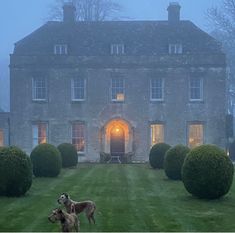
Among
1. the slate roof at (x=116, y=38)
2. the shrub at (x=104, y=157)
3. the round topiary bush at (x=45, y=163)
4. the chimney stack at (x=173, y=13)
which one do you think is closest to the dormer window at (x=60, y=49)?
the slate roof at (x=116, y=38)

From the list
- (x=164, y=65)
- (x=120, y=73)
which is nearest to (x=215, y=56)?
(x=164, y=65)

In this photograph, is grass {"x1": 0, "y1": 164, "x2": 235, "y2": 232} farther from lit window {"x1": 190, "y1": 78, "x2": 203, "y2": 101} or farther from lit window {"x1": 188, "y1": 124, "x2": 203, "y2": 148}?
lit window {"x1": 190, "y1": 78, "x2": 203, "y2": 101}

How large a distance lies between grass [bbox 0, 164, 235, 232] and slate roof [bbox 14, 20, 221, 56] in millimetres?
18890

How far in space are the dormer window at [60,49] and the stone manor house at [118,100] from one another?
2.85 feet

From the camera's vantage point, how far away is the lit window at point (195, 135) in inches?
1576

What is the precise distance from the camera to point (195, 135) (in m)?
40.1

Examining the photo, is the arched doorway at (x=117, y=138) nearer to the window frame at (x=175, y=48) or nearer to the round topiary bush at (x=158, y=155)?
the window frame at (x=175, y=48)

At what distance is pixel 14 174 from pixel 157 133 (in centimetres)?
2289

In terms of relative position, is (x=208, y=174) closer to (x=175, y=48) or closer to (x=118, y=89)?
(x=118, y=89)

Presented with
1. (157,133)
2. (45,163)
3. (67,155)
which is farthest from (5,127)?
(45,163)

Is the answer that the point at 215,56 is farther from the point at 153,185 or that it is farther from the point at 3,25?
the point at 3,25

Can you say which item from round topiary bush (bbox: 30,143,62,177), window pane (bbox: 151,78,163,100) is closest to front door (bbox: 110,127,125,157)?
window pane (bbox: 151,78,163,100)

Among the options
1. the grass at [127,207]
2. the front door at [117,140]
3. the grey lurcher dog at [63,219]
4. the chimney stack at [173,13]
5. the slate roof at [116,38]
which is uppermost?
the chimney stack at [173,13]

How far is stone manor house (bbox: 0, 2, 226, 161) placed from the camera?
131 feet
